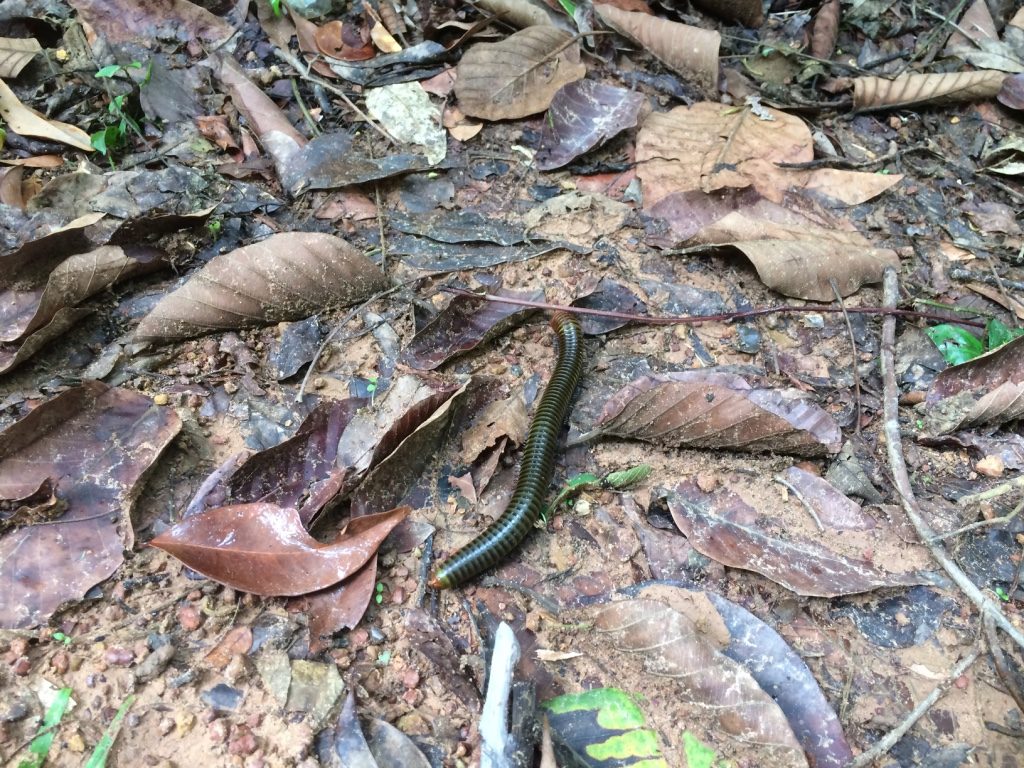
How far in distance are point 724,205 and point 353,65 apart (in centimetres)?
266

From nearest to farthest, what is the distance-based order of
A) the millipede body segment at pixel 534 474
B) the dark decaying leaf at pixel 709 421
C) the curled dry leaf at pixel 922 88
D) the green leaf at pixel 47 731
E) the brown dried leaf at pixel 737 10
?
the green leaf at pixel 47 731 → the millipede body segment at pixel 534 474 → the dark decaying leaf at pixel 709 421 → the curled dry leaf at pixel 922 88 → the brown dried leaf at pixel 737 10

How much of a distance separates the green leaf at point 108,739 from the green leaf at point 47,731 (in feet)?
→ 0.48

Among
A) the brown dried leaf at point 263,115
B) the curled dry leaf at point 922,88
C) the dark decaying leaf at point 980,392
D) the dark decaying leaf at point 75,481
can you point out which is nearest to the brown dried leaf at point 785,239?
the dark decaying leaf at point 980,392

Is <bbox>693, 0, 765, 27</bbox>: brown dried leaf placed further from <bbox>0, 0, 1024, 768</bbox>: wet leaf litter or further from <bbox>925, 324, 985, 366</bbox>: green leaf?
<bbox>925, 324, 985, 366</bbox>: green leaf

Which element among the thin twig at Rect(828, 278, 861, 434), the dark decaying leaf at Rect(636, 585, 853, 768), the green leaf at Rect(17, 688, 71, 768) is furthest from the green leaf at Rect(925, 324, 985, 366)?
the green leaf at Rect(17, 688, 71, 768)

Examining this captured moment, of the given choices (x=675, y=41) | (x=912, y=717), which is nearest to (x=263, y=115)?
(x=675, y=41)

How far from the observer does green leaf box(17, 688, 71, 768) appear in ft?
7.29

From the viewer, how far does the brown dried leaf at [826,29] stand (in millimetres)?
5246

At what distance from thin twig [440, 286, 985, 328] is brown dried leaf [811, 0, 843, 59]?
96.9 inches

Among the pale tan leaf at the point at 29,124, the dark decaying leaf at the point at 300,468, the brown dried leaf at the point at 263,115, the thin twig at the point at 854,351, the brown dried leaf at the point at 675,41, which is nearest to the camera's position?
the dark decaying leaf at the point at 300,468

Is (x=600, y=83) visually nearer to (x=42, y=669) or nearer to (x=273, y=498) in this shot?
(x=273, y=498)

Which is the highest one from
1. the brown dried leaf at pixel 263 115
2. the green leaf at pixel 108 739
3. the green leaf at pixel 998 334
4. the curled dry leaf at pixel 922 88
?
the brown dried leaf at pixel 263 115

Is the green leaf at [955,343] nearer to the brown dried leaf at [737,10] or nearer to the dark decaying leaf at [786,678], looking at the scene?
the dark decaying leaf at [786,678]

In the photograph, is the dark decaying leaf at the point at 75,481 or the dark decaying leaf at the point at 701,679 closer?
the dark decaying leaf at the point at 701,679
